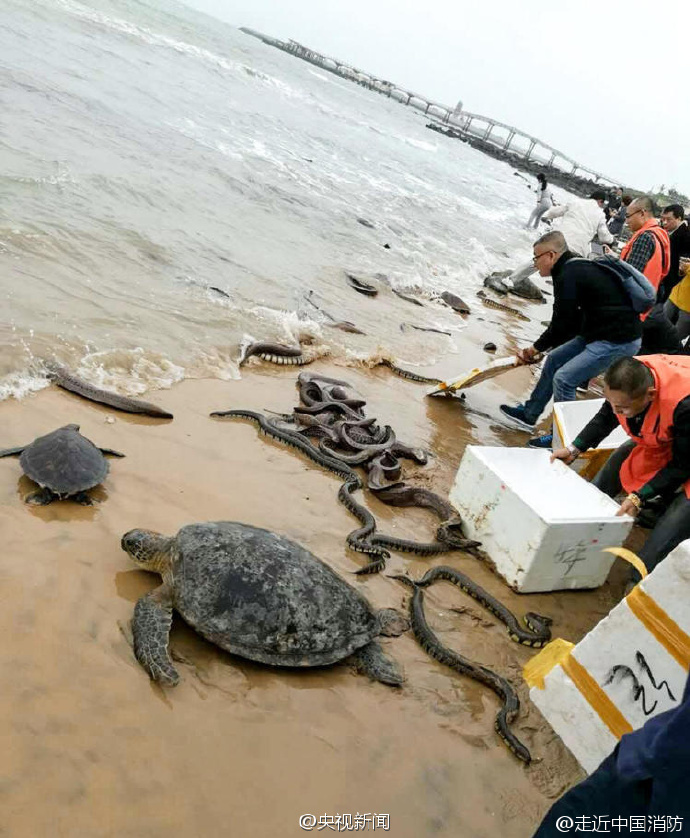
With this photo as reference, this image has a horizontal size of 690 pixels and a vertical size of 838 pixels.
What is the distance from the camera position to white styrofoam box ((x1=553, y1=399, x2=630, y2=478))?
597 centimetres

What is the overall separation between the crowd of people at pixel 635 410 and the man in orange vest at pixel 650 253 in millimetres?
13

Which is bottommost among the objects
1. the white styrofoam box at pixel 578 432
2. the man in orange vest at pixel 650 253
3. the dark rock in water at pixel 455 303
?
the dark rock in water at pixel 455 303

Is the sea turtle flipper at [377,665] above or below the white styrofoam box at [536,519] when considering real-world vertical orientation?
below

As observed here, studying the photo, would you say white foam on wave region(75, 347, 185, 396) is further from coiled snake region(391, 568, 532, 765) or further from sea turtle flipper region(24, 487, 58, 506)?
coiled snake region(391, 568, 532, 765)

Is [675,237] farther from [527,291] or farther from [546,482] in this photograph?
[527,291]

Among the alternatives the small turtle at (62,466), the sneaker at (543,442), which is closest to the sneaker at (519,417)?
the sneaker at (543,442)

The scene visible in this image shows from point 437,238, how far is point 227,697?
1966 cm

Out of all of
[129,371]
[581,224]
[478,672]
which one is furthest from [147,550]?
[581,224]

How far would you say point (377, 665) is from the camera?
146 inches

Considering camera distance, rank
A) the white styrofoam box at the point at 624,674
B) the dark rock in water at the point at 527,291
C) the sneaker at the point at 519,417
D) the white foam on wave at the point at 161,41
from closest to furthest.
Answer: the white styrofoam box at the point at 624,674, the sneaker at the point at 519,417, the dark rock in water at the point at 527,291, the white foam on wave at the point at 161,41

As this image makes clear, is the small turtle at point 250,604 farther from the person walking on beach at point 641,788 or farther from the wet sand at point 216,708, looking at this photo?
the person walking on beach at point 641,788

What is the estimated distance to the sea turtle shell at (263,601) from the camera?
349 cm

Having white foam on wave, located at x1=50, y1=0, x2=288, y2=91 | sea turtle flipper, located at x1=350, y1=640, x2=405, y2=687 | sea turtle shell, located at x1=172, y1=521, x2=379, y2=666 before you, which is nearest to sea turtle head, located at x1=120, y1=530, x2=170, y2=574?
sea turtle shell, located at x1=172, y1=521, x2=379, y2=666

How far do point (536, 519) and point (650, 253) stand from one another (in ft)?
17.5
